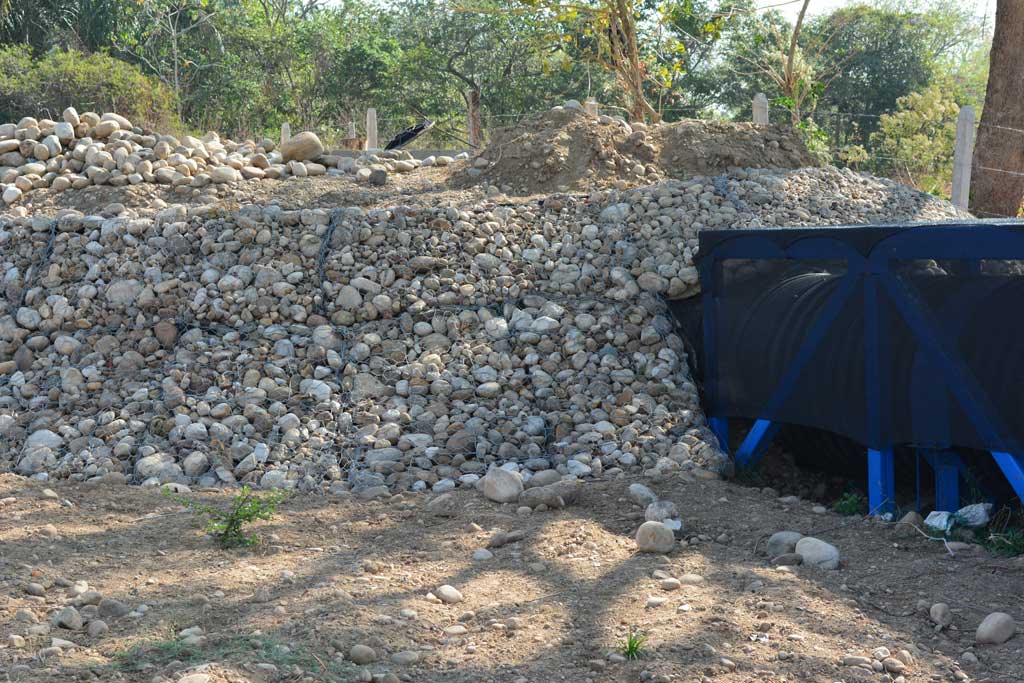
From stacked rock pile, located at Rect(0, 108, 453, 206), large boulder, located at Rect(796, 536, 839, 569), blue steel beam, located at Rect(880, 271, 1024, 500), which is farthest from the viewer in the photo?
stacked rock pile, located at Rect(0, 108, 453, 206)

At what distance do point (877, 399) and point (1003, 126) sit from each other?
564 cm

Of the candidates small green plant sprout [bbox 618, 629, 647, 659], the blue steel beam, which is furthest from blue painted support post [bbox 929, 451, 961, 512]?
small green plant sprout [bbox 618, 629, 647, 659]

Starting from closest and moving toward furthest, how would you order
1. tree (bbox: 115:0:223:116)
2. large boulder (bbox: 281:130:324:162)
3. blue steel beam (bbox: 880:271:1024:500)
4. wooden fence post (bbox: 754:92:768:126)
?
blue steel beam (bbox: 880:271:1024:500) < large boulder (bbox: 281:130:324:162) < wooden fence post (bbox: 754:92:768:126) < tree (bbox: 115:0:223:116)

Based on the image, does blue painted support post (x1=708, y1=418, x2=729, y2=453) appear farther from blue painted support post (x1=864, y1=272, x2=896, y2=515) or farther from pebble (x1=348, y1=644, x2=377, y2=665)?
pebble (x1=348, y1=644, x2=377, y2=665)

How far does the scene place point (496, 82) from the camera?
64.1 ft

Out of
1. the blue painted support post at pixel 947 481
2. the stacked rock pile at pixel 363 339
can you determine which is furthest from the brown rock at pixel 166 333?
the blue painted support post at pixel 947 481

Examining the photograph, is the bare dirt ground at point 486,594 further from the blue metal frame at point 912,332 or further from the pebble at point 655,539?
the blue metal frame at point 912,332

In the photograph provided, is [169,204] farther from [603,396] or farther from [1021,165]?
[1021,165]

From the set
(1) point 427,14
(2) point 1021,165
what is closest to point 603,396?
(2) point 1021,165

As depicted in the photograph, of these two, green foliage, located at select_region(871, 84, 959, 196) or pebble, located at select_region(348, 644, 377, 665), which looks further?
green foliage, located at select_region(871, 84, 959, 196)

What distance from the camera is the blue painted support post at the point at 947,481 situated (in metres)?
4.02

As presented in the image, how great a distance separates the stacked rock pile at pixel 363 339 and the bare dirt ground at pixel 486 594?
41 cm

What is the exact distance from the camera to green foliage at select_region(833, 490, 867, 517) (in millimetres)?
4236

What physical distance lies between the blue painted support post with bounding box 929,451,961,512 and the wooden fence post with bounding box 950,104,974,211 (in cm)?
571
